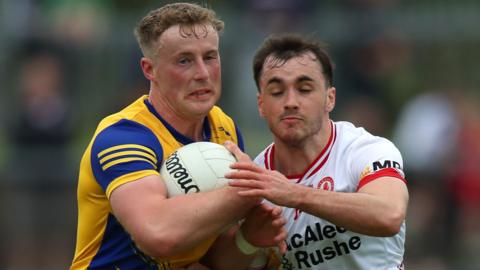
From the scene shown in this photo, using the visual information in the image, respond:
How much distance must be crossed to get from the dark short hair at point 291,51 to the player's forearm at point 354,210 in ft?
3.80

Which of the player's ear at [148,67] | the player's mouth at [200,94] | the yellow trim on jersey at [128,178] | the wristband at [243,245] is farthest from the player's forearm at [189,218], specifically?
the player's ear at [148,67]

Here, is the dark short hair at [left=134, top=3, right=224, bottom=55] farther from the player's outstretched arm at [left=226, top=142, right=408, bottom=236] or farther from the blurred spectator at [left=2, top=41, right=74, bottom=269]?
the blurred spectator at [left=2, top=41, right=74, bottom=269]

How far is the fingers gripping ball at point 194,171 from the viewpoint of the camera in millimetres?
7309

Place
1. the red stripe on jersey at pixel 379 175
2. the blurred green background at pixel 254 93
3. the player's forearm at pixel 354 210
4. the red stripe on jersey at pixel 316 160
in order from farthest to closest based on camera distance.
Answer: the blurred green background at pixel 254 93
the red stripe on jersey at pixel 316 160
the red stripe on jersey at pixel 379 175
the player's forearm at pixel 354 210

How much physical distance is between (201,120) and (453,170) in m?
7.30

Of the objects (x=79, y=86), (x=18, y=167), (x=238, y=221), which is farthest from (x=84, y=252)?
(x=79, y=86)

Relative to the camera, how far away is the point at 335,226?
780 centimetres

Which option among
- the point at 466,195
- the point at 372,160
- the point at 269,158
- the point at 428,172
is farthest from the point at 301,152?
the point at 466,195

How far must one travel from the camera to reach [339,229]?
7.81 meters

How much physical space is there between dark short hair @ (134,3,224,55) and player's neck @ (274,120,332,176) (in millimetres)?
965

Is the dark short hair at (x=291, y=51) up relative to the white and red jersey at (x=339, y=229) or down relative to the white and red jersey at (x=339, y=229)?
up

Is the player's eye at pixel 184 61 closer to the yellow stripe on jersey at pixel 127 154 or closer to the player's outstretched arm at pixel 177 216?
the yellow stripe on jersey at pixel 127 154

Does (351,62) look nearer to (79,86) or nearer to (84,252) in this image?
(79,86)

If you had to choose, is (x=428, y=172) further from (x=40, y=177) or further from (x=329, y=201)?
(x=329, y=201)
